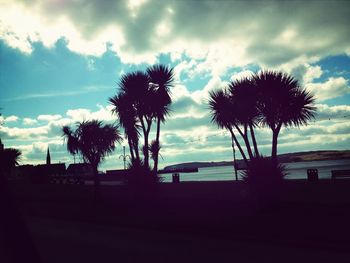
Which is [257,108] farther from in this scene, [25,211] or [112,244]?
[25,211]

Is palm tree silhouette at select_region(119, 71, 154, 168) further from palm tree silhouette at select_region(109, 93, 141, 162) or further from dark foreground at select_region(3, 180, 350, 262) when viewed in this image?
dark foreground at select_region(3, 180, 350, 262)

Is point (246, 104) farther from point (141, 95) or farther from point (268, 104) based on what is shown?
point (141, 95)

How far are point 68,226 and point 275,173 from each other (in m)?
8.30

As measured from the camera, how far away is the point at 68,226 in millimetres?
10938

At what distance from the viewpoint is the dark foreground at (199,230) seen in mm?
6719

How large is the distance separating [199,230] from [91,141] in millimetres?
14203

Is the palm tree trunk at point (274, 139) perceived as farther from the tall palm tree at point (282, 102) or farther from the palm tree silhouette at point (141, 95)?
the palm tree silhouette at point (141, 95)

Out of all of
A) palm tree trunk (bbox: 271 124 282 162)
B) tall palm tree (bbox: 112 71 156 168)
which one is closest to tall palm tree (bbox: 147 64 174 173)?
tall palm tree (bbox: 112 71 156 168)

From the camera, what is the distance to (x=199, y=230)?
9.10 metres

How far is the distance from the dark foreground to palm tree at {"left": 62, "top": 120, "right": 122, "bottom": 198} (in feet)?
23.2

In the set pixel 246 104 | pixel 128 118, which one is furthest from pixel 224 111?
pixel 128 118

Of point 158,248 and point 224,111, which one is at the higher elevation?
point 224,111

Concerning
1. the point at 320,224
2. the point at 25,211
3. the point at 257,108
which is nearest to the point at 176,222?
the point at 320,224

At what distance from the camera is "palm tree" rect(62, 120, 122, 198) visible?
70.0ft
